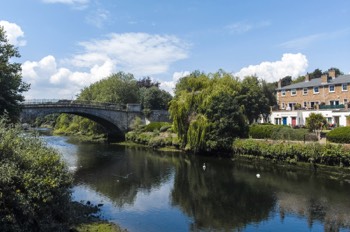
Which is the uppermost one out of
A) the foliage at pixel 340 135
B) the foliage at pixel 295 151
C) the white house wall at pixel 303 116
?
the white house wall at pixel 303 116

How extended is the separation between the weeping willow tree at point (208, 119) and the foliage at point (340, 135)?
11568 mm

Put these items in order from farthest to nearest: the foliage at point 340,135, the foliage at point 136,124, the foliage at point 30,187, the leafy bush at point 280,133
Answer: the foliage at point 136,124 → the leafy bush at point 280,133 → the foliage at point 340,135 → the foliage at point 30,187

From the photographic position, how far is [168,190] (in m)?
27.0

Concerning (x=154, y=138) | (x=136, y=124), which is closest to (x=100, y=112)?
(x=136, y=124)


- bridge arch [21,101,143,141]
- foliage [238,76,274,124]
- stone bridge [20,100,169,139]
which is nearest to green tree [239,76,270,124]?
foliage [238,76,274,124]

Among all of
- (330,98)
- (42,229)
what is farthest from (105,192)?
(330,98)

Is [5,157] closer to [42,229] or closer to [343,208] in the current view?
[42,229]

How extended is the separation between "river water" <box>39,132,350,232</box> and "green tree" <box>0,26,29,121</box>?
18.5 feet

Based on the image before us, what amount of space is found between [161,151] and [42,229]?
3705 centimetres

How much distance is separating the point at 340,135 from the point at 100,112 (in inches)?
1634

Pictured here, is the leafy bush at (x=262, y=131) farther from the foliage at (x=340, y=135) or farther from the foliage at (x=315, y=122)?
the foliage at (x=340, y=135)

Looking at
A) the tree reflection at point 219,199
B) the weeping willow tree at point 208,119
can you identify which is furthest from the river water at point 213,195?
the weeping willow tree at point 208,119

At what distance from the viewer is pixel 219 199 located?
24188 mm

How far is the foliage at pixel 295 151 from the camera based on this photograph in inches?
1220
